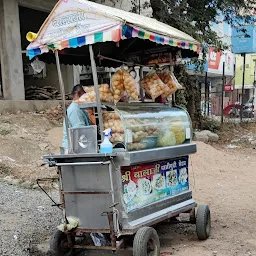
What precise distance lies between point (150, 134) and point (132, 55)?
1.51m

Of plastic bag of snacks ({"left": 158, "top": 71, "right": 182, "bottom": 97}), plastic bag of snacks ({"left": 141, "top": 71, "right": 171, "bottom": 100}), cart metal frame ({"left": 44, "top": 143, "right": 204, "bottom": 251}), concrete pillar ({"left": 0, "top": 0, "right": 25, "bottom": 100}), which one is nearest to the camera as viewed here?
cart metal frame ({"left": 44, "top": 143, "right": 204, "bottom": 251})

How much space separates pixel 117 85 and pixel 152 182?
1.14 metres

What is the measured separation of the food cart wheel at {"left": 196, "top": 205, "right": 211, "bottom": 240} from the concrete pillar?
24.0 ft

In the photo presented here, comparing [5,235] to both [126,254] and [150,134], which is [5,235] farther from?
[150,134]

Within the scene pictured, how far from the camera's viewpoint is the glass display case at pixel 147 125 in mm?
3963

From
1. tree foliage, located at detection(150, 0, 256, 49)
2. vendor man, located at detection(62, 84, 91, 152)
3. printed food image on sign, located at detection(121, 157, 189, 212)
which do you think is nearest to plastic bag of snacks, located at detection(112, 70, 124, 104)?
vendor man, located at detection(62, 84, 91, 152)

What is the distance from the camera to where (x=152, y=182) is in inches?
169

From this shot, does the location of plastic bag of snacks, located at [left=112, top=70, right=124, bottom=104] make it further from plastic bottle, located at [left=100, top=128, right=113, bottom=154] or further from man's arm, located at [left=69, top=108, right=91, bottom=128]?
plastic bottle, located at [left=100, top=128, right=113, bottom=154]

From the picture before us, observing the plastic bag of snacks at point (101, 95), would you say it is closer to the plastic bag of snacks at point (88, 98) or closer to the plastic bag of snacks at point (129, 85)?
the plastic bag of snacks at point (88, 98)

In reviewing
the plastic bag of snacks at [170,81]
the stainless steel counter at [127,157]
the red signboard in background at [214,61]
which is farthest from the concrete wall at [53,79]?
the red signboard in background at [214,61]

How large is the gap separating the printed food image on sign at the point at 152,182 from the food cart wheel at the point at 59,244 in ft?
2.90

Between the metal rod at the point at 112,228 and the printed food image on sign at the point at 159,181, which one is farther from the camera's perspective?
the printed food image on sign at the point at 159,181

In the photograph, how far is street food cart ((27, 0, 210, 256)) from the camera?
12.3 feet

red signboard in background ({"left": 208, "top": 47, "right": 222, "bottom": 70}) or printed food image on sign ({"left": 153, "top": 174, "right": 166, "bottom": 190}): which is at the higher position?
red signboard in background ({"left": 208, "top": 47, "right": 222, "bottom": 70})
